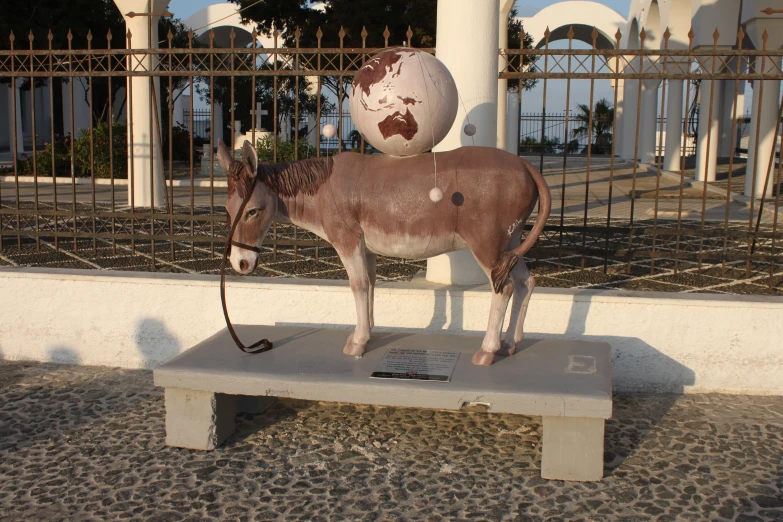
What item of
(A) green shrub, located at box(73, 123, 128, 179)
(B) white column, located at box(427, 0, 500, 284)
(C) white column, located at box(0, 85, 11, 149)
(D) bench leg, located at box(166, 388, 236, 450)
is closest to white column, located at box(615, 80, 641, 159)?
(A) green shrub, located at box(73, 123, 128, 179)

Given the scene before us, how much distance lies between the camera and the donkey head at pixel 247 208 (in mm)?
3643

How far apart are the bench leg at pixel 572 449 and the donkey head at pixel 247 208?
63.9 inches

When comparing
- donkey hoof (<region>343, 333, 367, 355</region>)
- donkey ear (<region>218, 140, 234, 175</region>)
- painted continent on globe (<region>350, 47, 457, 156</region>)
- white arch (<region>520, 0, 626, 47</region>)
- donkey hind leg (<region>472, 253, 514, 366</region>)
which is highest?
white arch (<region>520, 0, 626, 47</region>)

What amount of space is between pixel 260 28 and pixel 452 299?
629 inches

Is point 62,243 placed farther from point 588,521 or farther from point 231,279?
point 588,521

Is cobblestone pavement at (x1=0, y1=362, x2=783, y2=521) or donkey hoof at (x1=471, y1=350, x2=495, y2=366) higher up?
donkey hoof at (x1=471, y1=350, x2=495, y2=366)

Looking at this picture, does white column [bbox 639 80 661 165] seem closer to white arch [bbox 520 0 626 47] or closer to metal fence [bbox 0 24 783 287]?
metal fence [bbox 0 24 783 287]

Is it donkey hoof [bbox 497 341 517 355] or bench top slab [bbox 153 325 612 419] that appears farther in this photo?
donkey hoof [bbox 497 341 517 355]

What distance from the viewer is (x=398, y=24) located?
16844mm

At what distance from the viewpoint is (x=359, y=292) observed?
390 centimetres

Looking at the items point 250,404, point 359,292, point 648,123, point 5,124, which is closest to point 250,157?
point 359,292

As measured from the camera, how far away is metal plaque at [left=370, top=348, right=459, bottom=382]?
3605 millimetres

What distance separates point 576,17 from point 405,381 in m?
25.3

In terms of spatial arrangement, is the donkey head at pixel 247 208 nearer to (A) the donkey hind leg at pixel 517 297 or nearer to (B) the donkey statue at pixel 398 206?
(B) the donkey statue at pixel 398 206
